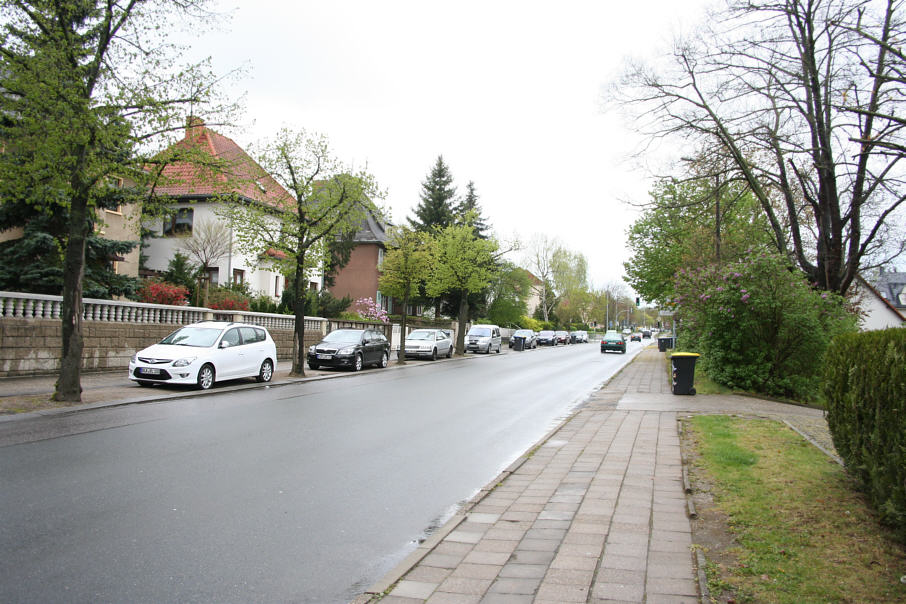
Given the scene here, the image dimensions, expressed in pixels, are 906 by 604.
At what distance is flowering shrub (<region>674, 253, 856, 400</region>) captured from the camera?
15.5 m

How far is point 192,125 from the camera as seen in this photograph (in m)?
12.1

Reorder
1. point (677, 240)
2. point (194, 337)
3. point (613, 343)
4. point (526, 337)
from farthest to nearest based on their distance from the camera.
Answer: point (526, 337), point (613, 343), point (677, 240), point (194, 337)

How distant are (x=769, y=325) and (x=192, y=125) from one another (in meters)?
14.4

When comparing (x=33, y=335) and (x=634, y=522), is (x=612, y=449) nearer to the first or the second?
(x=634, y=522)

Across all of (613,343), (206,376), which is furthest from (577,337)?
(206,376)

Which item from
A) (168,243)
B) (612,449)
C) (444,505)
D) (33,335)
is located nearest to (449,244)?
(168,243)

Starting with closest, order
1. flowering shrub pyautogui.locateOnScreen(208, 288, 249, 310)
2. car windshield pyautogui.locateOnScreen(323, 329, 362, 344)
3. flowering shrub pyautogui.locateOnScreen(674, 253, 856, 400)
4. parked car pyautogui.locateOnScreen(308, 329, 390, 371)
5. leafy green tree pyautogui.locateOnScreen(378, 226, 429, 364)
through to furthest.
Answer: flowering shrub pyautogui.locateOnScreen(674, 253, 856, 400)
parked car pyautogui.locateOnScreen(308, 329, 390, 371)
car windshield pyautogui.locateOnScreen(323, 329, 362, 344)
flowering shrub pyautogui.locateOnScreen(208, 288, 249, 310)
leafy green tree pyautogui.locateOnScreen(378, 226, 429, 364)

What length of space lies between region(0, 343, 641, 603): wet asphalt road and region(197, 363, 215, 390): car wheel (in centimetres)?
270

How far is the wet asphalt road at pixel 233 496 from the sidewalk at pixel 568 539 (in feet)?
1.12

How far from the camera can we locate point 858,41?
12.5m

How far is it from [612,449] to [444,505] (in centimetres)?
Answer: 343

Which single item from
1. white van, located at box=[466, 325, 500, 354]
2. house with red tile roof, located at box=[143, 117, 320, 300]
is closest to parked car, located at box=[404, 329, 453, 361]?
white van, located at box=[466, 325, 500, 354]

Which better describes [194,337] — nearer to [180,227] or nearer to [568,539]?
[568,539]

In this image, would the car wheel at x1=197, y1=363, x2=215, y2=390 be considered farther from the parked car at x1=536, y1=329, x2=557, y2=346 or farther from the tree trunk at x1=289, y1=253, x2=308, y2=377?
the parked car at x1=536, y1=329, x2=557, y2=346
